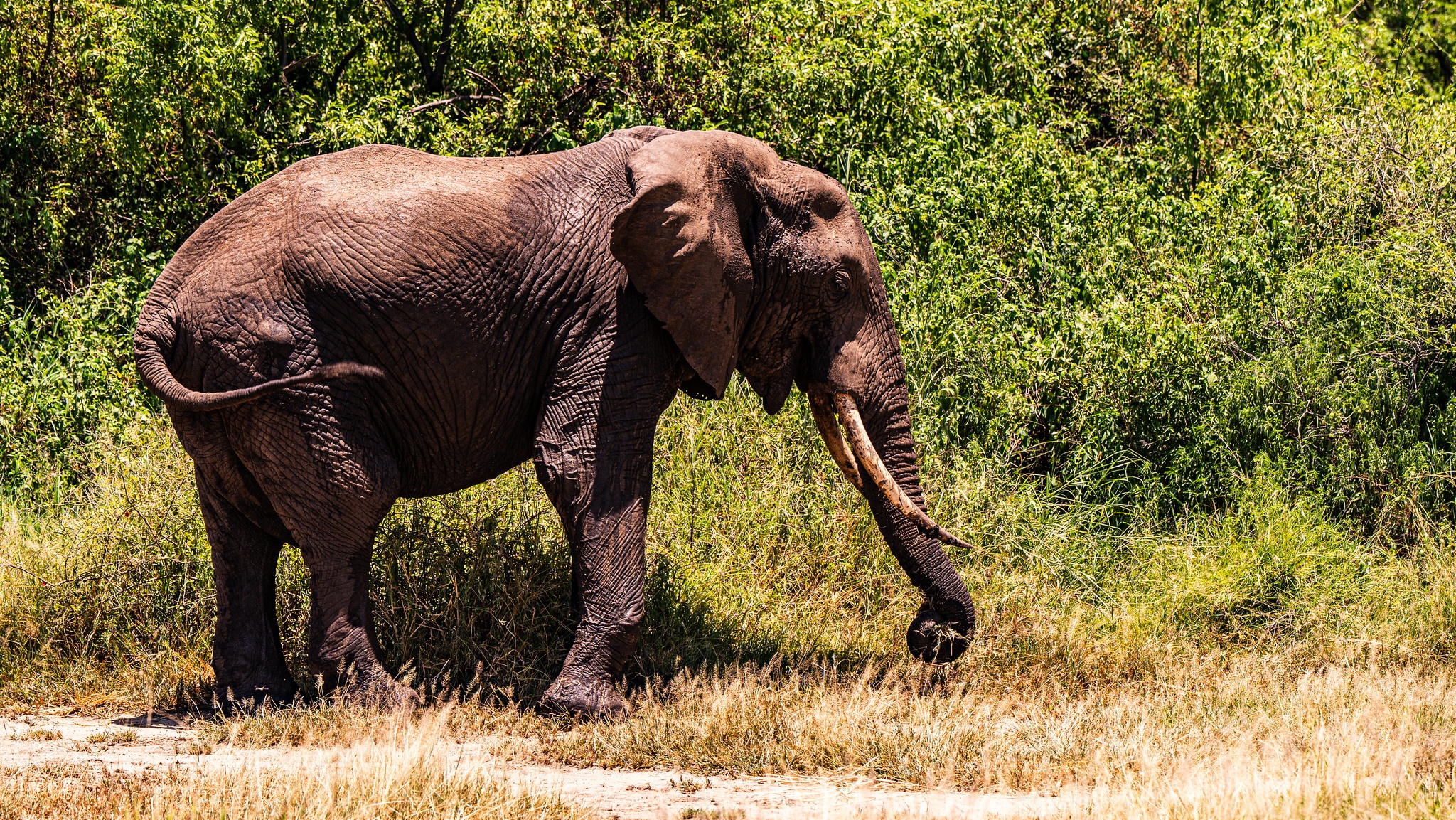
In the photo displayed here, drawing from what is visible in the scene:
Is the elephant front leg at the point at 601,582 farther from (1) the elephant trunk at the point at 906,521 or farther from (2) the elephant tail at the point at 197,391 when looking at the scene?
(1) the elephant trunk at the point at 906,521

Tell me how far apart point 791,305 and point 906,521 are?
113 centimetres

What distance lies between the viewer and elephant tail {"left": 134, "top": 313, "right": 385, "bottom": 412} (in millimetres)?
5684

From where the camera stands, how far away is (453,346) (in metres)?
6.07

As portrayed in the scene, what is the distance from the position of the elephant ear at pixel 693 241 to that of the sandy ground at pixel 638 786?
1.75 metres

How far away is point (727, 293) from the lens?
20.7ft

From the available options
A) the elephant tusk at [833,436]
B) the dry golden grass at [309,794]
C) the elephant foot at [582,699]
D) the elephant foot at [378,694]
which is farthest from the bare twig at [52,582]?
the elephant tusk at [833,436]

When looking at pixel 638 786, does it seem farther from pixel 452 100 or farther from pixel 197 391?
pixel 452 100

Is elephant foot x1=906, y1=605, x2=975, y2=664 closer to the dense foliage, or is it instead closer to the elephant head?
the elephant head

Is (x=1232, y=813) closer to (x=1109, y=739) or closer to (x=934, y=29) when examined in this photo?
(x=1109, y=739)

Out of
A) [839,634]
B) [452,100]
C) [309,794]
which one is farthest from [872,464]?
[452,100]

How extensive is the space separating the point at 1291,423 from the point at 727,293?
14.1 feet

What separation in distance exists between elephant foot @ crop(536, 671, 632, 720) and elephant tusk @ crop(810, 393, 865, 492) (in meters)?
1.52

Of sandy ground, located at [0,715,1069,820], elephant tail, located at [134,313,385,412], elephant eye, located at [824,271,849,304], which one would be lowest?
sandy ground, located at [0,715,1069,820]

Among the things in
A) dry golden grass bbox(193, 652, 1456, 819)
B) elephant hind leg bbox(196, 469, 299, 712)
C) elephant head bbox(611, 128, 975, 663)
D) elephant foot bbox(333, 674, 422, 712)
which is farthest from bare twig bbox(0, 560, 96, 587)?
elephant head bbox(611, 128, 975, 663)
